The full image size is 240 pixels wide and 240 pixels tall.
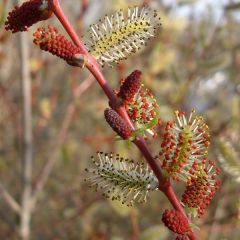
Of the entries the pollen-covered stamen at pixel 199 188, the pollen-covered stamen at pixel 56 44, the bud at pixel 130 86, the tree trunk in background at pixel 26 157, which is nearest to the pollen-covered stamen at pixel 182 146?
the pollen-covered stamen at pixel 199 188

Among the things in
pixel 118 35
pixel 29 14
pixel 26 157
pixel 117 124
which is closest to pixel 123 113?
pixel 117 124

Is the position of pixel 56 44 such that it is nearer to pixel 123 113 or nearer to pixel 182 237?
pixel 123 113

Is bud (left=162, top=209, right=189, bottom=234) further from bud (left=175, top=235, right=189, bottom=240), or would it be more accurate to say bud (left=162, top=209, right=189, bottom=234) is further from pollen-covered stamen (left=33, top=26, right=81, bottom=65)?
pollen-covered stamen (left=33, top=26, right=81, bottom=65)

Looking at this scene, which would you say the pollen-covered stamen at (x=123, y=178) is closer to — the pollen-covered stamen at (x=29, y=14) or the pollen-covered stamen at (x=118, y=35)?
the pollen-covered stamen at (x=118, y=35)

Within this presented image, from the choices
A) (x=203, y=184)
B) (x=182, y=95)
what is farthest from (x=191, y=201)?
(x=182, y=95)

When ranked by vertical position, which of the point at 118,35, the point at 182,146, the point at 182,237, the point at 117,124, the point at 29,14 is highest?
the point at 29,14
